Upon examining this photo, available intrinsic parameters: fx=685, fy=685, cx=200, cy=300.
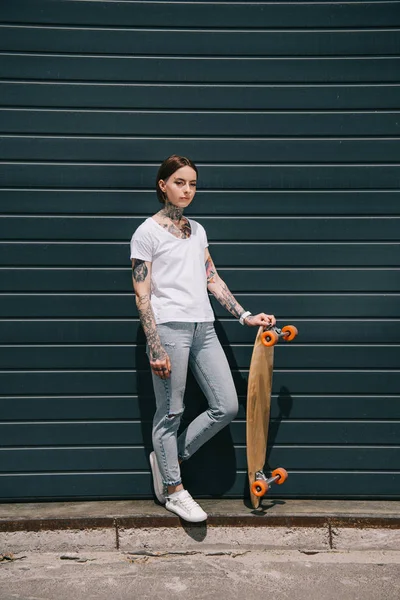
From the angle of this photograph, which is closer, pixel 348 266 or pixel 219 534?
pixel 219 534

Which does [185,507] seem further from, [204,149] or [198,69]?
[198,69]

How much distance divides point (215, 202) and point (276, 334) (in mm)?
1026

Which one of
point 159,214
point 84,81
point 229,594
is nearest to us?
point 229,594

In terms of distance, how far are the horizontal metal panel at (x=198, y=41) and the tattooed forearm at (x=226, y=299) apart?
1.57 m

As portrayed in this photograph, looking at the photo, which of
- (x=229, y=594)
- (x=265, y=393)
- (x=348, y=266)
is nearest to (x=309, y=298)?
(x=348, y=266)

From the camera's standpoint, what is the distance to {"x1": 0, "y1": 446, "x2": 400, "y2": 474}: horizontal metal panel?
457cm

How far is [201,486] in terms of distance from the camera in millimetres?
4625

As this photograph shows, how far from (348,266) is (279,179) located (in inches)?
29.4

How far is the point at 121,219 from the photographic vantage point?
4.56 metres

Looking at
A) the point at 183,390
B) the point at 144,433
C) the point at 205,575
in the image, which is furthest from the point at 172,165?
the point at 205,575

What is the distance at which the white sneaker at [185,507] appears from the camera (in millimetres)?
4113

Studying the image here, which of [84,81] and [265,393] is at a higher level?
[84,81]

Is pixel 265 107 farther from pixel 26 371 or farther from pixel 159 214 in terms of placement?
pixel 26 371

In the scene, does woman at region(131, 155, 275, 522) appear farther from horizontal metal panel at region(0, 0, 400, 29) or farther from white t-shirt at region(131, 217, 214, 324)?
horizontal metal panel at region(0, 0, 400, 29)
